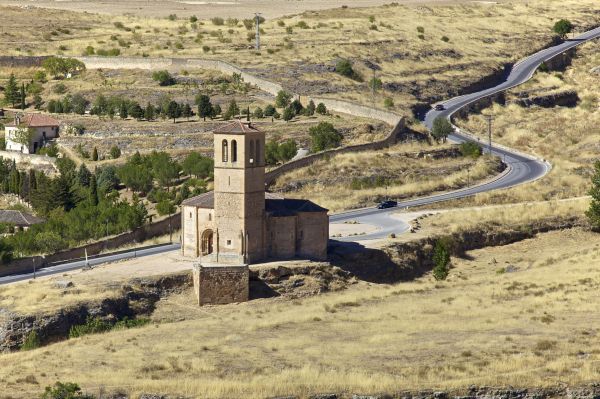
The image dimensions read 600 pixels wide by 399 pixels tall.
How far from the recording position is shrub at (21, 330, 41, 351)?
66500 mm

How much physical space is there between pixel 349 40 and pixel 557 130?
22.5 m

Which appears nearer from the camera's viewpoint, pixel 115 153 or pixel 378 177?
pixel 378 177

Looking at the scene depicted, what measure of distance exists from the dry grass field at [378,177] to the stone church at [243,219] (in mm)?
15103

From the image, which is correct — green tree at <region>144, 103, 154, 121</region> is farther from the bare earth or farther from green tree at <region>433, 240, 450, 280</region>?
the bare earth

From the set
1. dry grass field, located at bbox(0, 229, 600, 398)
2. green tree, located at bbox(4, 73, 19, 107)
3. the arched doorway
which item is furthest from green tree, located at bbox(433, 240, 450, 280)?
green tree, located at bbox(4, 73, 19, 107)

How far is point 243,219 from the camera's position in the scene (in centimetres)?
7606

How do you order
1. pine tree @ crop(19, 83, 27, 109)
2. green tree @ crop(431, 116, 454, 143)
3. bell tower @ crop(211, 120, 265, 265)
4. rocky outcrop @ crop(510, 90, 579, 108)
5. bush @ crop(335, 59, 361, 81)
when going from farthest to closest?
rocky outcrop @ crop(510, 90, 579, 108)
bush @ crop(335, 59, 361, 81)
pine tree @ crop(19, 83, 27, 109)
green tree @ crop(431, 116, 454, 143)
bell tower @ crop(211, 120, 265, 265)

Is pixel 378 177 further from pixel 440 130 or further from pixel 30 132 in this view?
pixel 30 132

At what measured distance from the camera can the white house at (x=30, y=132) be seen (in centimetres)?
10838

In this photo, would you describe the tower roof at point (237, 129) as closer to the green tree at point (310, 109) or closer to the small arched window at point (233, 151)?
the small arched window at point (233, 151)

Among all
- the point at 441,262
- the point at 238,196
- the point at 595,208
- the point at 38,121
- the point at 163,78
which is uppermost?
the point at 238,196

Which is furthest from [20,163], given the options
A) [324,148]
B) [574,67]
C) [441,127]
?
[574,67]

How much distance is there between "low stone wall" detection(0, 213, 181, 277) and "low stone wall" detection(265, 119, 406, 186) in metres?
10.6

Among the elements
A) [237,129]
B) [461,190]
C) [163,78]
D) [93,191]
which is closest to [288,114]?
[461,190]
